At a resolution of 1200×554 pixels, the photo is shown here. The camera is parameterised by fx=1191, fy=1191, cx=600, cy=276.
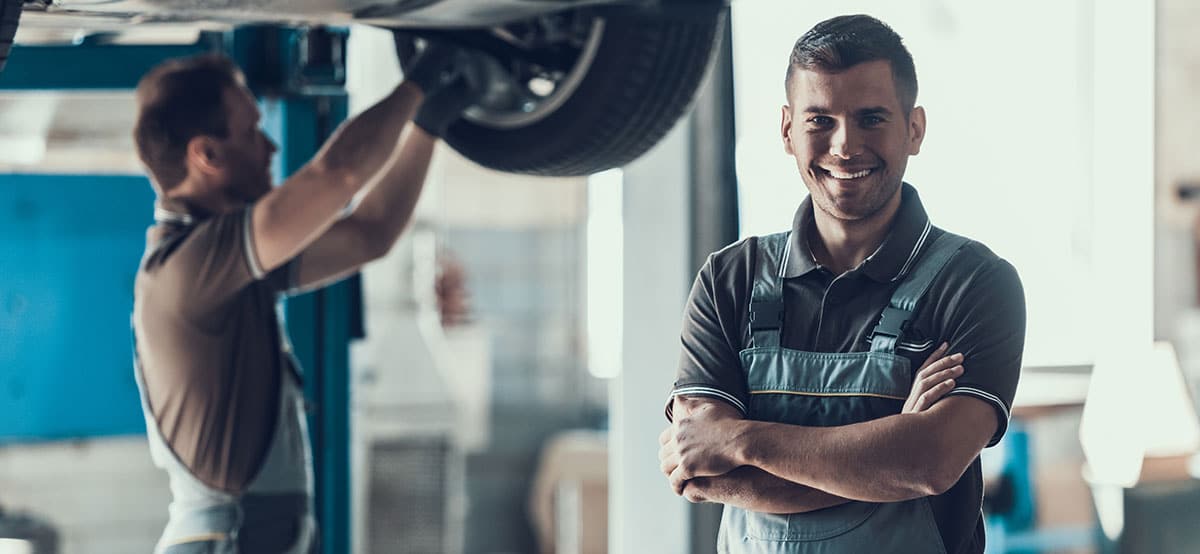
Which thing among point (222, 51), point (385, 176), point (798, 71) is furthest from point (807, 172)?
point (222, 51)

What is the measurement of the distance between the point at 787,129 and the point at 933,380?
16 cm

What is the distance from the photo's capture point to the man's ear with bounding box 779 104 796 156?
685 mm

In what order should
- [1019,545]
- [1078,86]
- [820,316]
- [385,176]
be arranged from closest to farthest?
1. [820,316]
2. [1078,86]
3. [1019,545]
4. [385,176]

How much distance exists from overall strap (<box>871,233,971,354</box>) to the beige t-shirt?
904 mm

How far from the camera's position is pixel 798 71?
26.8 inches

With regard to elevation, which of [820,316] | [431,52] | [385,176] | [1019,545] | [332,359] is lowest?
[1019,545]

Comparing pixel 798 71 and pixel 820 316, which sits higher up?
pixel 798 71

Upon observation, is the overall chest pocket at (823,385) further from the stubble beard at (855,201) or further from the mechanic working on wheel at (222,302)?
the mechanic working on wheel at (222,302)

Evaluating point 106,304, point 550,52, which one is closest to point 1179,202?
point 550,52

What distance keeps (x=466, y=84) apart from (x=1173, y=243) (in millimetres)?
836

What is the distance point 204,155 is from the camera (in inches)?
54.5

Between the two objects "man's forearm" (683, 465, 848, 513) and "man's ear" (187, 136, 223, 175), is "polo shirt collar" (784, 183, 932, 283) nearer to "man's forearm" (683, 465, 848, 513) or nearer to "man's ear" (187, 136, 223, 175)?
"man's forearm" (683, 465, 848, 513)

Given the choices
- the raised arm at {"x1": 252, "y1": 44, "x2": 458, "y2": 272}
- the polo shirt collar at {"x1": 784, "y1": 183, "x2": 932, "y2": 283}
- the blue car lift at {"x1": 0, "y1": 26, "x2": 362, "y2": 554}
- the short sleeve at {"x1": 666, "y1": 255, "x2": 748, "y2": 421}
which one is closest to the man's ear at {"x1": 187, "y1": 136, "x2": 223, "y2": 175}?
the raised arm at {"x1": 252, "y1": 44, "x2": 458, "y2": 272}

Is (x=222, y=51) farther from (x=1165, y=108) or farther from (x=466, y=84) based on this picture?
(x=1165, y=108)
